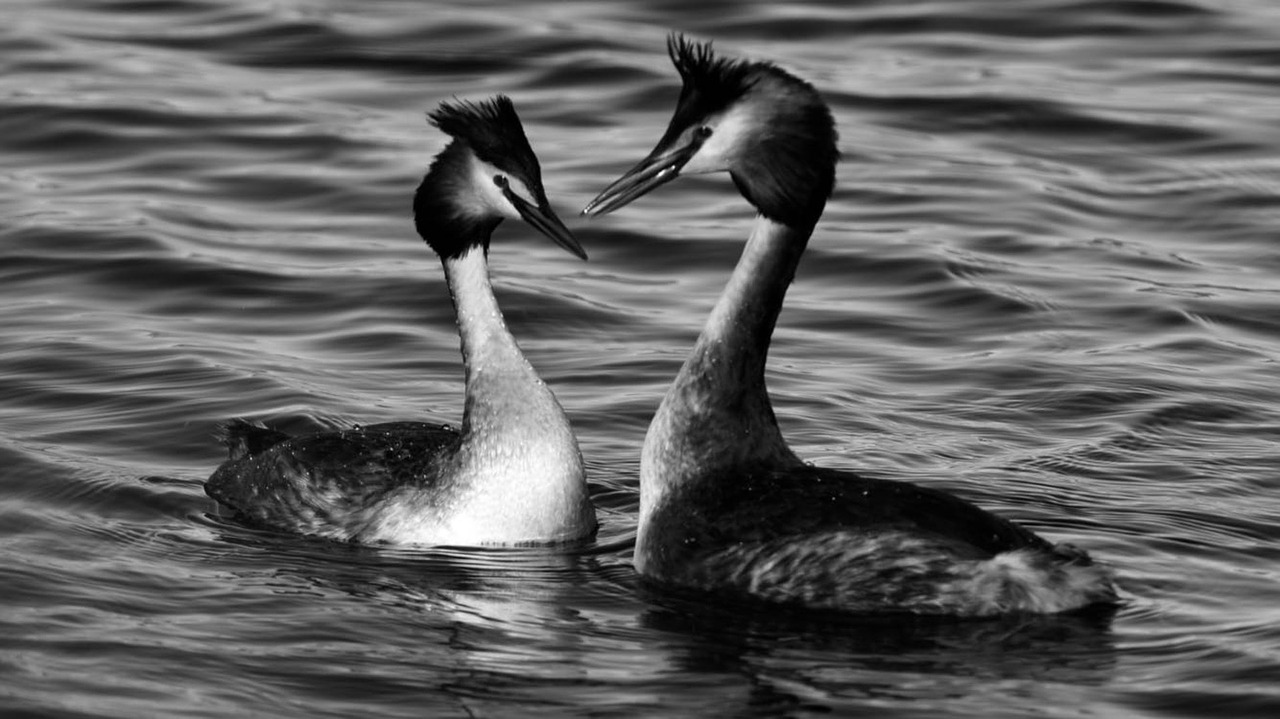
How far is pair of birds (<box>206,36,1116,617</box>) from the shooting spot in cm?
859

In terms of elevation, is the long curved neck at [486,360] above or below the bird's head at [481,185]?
below

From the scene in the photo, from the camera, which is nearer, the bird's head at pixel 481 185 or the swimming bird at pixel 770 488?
the swimming bird at pixel 770 488

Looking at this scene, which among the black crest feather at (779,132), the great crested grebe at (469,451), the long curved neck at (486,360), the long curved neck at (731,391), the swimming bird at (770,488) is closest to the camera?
the swimming bird at (770,488)

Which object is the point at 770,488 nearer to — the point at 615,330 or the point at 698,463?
the point at 698,463

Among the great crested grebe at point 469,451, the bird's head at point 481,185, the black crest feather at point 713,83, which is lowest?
the great crested grebe at point 469,451

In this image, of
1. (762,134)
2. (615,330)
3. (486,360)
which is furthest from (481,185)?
(615,330)

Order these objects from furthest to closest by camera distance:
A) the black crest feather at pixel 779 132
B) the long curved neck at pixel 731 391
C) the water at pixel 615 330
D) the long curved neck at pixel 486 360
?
1. the long curved neck at pixel 486 360
2. the long curved neck at pixel 731 391
3. the black crest feather at pixel 779 132
4. the water at pixel 615 330

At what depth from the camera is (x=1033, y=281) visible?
574 inches

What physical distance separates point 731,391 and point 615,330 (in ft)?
14.0

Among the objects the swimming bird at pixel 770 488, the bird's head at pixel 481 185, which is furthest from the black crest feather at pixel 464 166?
the swimming bird at pixel 770 488

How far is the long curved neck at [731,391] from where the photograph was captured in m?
9.32

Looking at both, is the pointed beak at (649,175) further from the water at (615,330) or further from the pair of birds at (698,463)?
the water at (615,330)

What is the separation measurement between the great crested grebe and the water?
0.21 m

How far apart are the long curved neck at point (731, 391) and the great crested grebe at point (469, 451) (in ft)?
2.05
